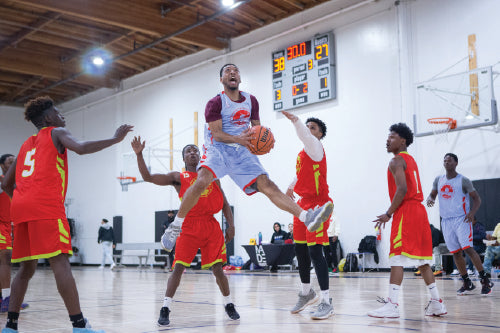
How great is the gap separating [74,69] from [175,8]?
23.5 ft

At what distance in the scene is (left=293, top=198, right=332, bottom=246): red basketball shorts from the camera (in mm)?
5258

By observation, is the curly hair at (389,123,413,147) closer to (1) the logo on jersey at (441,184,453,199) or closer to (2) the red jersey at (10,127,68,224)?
(1) the logo on jersey at (441,184,453,199)

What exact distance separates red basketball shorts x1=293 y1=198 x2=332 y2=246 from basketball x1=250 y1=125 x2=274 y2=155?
96 cm

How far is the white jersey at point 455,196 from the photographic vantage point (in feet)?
25.7

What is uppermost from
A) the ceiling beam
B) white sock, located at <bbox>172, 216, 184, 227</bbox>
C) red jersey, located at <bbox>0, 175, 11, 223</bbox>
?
the ceiling beam

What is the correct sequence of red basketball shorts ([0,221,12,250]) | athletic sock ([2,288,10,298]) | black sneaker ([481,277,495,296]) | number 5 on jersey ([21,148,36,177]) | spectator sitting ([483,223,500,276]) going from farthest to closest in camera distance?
spectator sitting ([483,223,500,276]), black sneaker ([481,277,495,296]), red basketball shorts ([0,221,12,250]), athletic sock ([2,288,10,298]), number 5 on jersey ([21,148,36,177])

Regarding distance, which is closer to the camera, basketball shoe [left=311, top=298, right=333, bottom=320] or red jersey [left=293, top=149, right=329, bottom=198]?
basketball shoe [left=311, top=298, right=333, bottom=320]

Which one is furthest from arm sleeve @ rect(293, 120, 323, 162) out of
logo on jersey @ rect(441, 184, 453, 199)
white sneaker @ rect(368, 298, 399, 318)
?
logo on jersey @ rect(441, 184, 453, 199)

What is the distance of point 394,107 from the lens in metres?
14.1

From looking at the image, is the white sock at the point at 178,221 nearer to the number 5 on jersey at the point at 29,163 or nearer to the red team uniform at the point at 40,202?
the red team uniform at the point at 40,202

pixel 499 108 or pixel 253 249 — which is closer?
pixel 499 108

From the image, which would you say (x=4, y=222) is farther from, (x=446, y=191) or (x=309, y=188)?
(x=446, y=191)

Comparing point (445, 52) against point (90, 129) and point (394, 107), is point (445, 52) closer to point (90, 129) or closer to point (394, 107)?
A: point (394, 107)

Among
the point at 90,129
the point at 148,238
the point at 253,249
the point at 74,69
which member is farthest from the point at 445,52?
the point at 90,129
